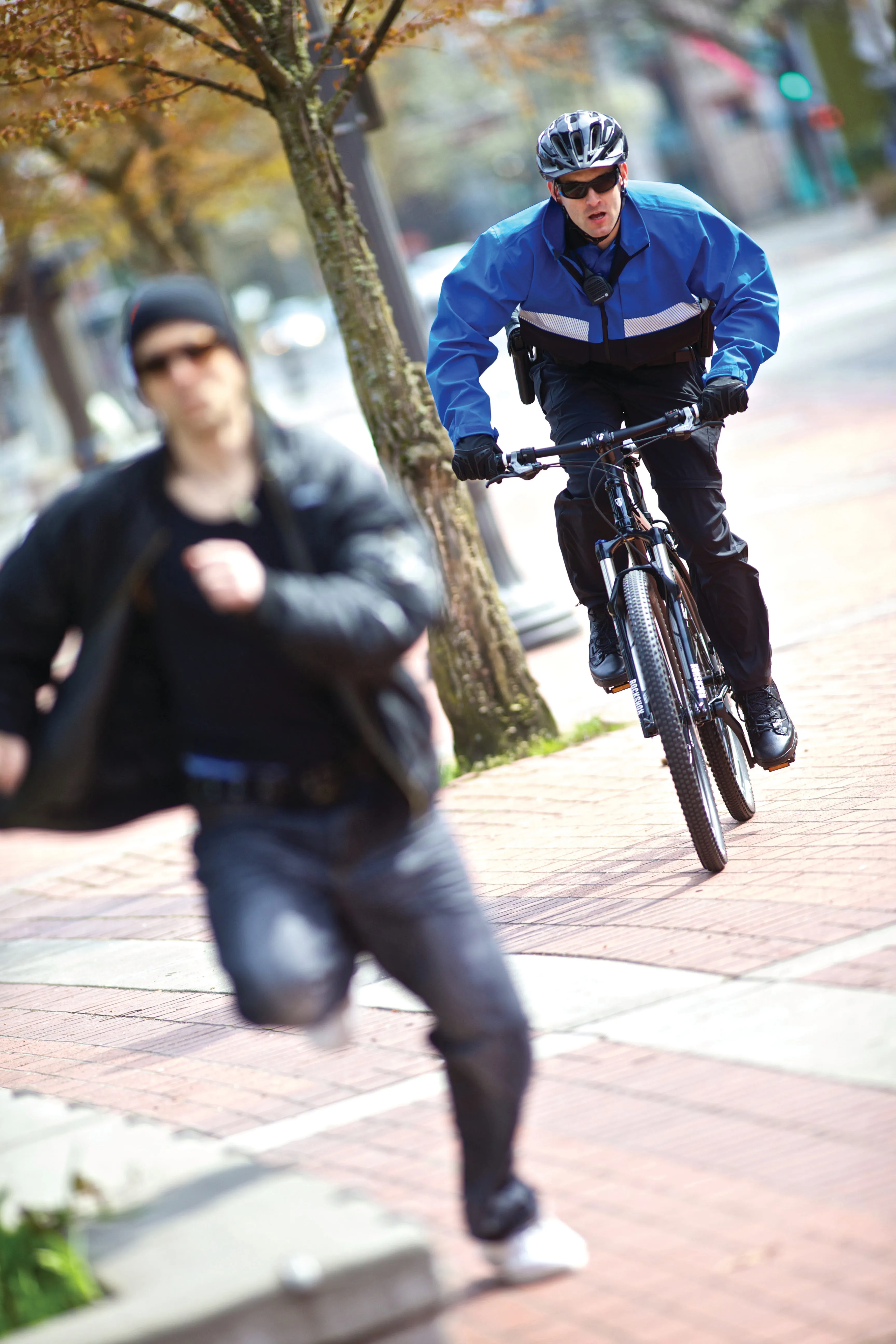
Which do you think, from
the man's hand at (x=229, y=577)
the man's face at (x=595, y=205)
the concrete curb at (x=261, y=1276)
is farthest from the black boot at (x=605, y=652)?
the man's hand at (x=229, y=577)

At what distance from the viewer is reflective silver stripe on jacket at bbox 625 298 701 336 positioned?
5.61 m

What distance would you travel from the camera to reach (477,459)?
5.49 m

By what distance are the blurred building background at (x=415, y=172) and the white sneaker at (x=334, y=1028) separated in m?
5.67

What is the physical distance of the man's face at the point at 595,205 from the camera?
5383 mm

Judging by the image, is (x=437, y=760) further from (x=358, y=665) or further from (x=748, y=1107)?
(x=748, y=1107)

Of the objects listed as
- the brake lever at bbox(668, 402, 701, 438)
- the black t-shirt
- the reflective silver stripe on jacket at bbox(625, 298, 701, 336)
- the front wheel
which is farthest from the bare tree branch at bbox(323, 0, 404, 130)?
the black t-shirt

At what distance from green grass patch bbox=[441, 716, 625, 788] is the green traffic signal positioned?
41379 millimetres

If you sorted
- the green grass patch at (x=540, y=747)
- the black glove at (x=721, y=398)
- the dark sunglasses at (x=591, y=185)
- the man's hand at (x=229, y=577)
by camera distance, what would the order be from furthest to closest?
1. the green grass patch at (x=540, y=747)
2. the dark sunglasses at (x=591, y=185)
3. the black glove at (x=721, y=398)
4. the man's hand at (x=229, y=577)

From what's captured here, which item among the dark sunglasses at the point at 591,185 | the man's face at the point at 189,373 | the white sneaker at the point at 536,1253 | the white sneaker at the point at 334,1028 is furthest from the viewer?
the dark sunglasses at the point at 591,185

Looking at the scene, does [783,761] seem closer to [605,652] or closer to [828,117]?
[605,652]

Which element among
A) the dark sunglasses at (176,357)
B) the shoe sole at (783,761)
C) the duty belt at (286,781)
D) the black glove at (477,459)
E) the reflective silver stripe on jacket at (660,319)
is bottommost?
the shoe sole at (783,761)

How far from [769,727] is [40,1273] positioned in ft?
11.1

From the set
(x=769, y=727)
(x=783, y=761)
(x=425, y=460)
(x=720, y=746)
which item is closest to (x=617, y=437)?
(x=720, y=746)

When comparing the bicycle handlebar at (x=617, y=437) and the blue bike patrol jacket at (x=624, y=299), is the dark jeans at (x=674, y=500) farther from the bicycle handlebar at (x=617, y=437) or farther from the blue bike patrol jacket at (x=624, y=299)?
the bicycle handlebar at (x=617, y=437)
